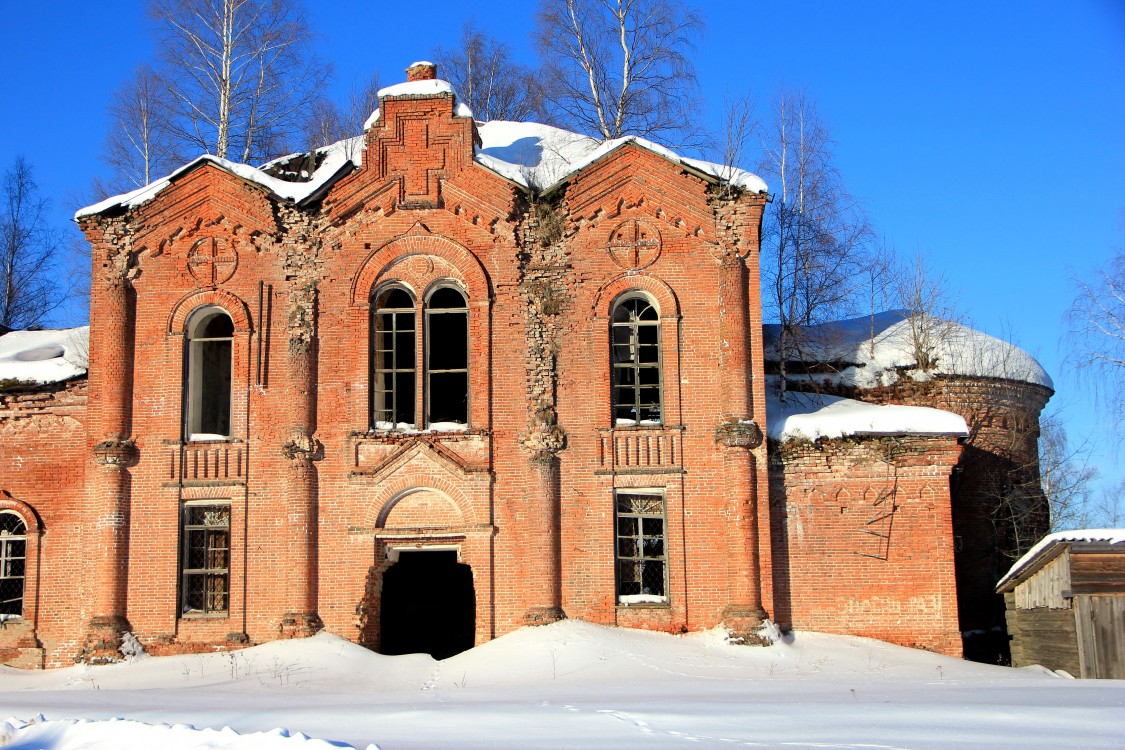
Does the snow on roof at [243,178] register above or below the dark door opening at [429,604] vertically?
above

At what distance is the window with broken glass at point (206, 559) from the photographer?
667 inches

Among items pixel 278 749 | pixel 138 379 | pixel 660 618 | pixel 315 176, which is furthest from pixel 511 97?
pixel 278 749

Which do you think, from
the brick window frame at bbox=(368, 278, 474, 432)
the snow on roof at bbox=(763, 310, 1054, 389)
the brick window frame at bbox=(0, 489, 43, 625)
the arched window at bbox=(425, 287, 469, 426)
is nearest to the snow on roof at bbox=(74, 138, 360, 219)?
the brick window frame at bbox=(368, 278, 474, 432)

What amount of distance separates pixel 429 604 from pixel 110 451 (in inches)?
254

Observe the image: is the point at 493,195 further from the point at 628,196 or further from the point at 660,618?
the point at 660,618

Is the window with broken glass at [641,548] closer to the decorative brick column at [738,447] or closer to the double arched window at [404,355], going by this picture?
the decorative brick column at [738,447]

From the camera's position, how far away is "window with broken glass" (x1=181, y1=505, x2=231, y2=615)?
1695 cm

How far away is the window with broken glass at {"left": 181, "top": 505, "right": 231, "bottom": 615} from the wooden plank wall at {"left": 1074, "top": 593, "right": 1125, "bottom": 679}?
12.4 meters

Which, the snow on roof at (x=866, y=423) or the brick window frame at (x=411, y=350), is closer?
the snow on roof at (x=866, y=423)

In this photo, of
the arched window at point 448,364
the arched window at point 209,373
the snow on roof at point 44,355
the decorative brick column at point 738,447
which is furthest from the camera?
the arched window at point 448,364

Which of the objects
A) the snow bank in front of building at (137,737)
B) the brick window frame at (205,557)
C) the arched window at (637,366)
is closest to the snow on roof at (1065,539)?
the arched window at (637,366)

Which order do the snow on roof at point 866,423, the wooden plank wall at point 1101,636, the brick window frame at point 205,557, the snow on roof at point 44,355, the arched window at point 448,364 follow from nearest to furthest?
the wooden plank wall at point 1101,636
the snow on roof at point 866,423
the brick window frame at point 205,557
the snow on roof at point 44,355
the arched window at point 448,364

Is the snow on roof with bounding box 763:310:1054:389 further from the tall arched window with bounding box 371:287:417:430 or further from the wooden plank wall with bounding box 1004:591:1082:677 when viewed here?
the tall arched window with bounding box 371:287:417:430

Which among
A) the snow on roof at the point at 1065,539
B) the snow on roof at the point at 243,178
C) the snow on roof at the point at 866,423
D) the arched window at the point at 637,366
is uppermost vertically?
the snow on roof at the point at 243,178
